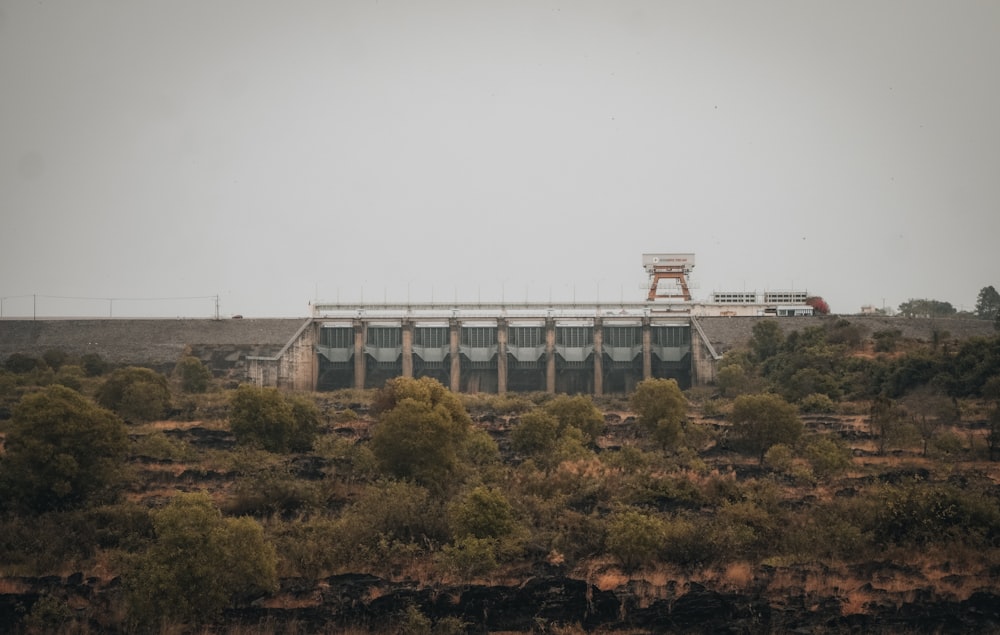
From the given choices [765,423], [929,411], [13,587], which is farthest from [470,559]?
[929,411]

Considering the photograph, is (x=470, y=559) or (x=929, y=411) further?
(x=929, y=411)

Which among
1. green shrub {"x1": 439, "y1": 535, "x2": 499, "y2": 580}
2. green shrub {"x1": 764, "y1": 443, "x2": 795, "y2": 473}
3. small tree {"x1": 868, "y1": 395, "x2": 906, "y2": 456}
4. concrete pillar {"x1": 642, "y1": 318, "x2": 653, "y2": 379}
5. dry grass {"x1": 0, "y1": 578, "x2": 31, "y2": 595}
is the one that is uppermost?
concrete pillar {"x1": 642, "y1": 318, "x2": 653, "y2": 379}

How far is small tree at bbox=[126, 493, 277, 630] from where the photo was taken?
89.4 feet

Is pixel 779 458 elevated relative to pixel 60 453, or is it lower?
lower

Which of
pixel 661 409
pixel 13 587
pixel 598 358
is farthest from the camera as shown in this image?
pixel 598 358

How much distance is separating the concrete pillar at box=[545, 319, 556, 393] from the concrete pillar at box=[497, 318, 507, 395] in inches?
130

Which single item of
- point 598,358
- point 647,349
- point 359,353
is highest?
point 647,349

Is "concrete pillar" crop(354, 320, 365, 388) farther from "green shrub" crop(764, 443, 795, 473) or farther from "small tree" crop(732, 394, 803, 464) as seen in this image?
"green shrub" crop(764, 443, 795, 473)

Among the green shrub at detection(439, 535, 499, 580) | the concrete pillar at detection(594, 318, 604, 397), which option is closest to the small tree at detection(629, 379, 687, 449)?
the green shrub at detection(439, 535, 499, 580)

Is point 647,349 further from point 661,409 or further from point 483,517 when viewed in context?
point 483,517

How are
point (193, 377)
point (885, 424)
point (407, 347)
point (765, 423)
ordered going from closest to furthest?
point (765, 423) < point (885, 424) < point (193, 377) < point (407, 347)

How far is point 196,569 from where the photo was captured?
27922 millimetres

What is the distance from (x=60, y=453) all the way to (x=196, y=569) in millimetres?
13085

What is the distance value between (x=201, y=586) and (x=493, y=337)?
6926 cm
